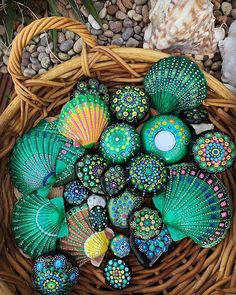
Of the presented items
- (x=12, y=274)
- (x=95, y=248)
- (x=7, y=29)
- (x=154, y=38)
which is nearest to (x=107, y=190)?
(x=95, y=248)

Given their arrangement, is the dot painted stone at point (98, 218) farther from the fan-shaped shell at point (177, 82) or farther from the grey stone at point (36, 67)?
the grey stone at point (36, 67)

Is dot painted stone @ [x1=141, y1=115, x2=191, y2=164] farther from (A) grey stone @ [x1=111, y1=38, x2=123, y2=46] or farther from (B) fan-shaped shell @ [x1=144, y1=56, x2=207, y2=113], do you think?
(A) grey stone @ [x1=111, y1=38, x2=123, y2=46]

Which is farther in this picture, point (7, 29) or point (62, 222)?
point (7, 29)

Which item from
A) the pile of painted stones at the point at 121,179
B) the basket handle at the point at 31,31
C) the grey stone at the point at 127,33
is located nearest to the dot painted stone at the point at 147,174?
the pile of painted stones at the point at 121,179

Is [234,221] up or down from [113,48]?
down

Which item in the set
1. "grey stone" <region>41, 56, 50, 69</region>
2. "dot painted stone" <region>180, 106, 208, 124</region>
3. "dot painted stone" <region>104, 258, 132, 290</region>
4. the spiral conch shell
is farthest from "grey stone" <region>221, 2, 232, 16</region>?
"dot painted stone" <region>104, 258, 132, 290</region>

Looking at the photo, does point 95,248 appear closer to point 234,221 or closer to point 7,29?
point 234,221
